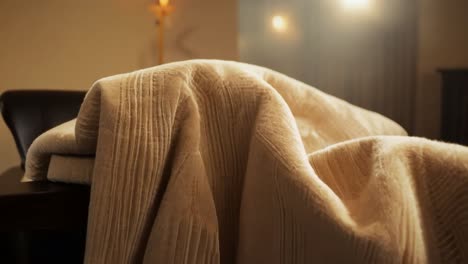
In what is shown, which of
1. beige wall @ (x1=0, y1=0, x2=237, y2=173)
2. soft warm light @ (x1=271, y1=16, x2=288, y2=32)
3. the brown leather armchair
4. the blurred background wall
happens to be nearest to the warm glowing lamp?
beige wall @ (x1=0, y1=0, x2=237, y2=173)

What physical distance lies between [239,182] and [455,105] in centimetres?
244

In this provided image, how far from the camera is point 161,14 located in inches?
80.9

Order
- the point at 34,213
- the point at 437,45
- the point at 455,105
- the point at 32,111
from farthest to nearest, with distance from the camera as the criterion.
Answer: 1. the point at 437,45
2. the point at 455,105
3. the point at 32,111
4. the point at 34,213

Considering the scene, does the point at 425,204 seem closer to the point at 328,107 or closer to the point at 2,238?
the point at 328,107

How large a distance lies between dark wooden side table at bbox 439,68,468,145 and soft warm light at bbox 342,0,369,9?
0.73 m

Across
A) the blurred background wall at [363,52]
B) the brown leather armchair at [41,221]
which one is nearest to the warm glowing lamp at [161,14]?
the blurred background wall at [363,52]

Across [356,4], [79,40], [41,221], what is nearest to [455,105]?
[356,4]

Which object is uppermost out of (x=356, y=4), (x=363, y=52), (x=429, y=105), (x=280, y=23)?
(x=356, y=4)

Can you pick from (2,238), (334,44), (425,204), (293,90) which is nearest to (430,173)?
(425,204)

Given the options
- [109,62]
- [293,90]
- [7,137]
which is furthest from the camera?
[109,62]

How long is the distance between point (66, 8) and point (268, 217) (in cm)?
206

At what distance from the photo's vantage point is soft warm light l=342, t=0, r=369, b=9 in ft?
8.86

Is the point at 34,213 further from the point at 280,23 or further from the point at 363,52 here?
the point at 363,52

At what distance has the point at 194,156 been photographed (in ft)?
1.26
